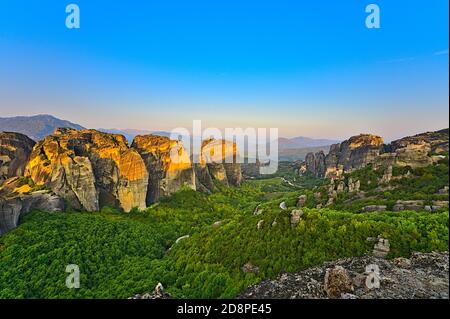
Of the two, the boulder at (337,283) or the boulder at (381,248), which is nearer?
the boulder at (337,283)

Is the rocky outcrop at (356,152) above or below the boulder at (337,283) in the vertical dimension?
above

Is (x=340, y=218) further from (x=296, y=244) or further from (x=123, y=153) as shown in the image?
(x=123, y=153)

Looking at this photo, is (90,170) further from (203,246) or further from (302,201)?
(302,201)

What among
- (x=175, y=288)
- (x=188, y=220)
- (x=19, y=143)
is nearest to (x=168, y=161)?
(x=188, y=220)

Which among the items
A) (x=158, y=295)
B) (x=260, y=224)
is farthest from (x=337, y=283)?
(x=158, y=295)

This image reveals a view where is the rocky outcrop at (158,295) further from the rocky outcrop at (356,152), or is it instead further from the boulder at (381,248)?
the rocky outcrop at (356,152)

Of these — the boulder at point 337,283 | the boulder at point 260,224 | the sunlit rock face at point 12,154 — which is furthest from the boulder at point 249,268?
the sunlit rock face at point 12,154
